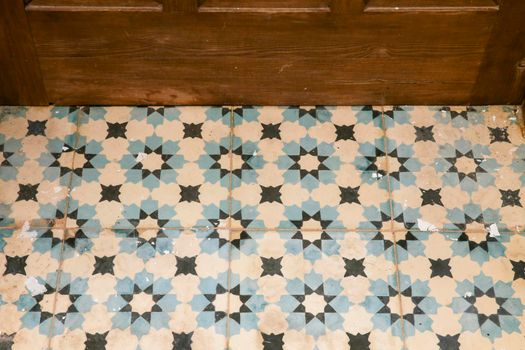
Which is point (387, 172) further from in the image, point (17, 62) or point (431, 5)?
point (17, 62)

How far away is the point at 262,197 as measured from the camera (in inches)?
83.9

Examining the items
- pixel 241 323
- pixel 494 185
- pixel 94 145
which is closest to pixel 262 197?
pixel 241 323

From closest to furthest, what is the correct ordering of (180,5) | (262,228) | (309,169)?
(180,5) → (262,228) → (309,169)

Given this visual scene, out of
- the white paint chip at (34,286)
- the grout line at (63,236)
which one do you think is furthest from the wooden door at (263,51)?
the white paint chip at (34,286)

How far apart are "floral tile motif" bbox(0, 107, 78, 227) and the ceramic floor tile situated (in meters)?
1.06

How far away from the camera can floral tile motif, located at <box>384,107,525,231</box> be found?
2109 millimetres

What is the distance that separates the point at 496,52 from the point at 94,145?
1.29 metres

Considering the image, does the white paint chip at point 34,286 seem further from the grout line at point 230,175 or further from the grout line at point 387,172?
the grout line at point 387,172

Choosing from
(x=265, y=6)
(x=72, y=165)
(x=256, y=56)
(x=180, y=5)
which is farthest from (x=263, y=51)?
(x=72, y=165)

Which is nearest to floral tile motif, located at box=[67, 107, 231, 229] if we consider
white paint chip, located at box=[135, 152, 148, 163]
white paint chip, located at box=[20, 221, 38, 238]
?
white paint chip, located at box=[135, 152, 148, 163]

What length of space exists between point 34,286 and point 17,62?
69cm

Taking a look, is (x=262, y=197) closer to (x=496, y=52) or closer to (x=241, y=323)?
(x=241, y=323)

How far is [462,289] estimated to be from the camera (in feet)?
6.55

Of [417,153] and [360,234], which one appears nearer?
[360,234]
